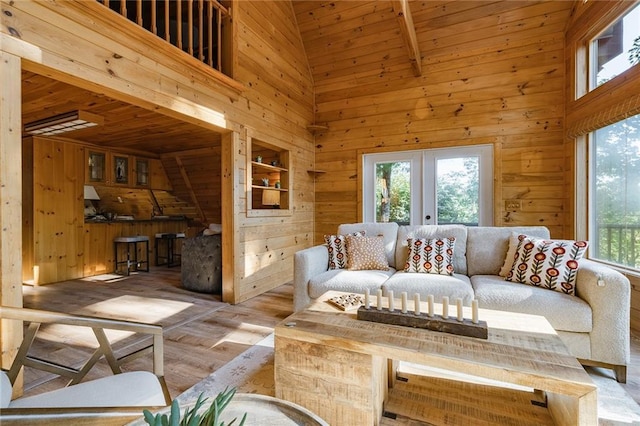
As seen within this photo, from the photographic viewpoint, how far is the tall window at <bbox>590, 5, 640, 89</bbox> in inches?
103

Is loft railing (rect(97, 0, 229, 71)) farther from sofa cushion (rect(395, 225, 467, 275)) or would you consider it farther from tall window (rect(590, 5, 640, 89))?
tall window (rect(590, 5, 640, 89))

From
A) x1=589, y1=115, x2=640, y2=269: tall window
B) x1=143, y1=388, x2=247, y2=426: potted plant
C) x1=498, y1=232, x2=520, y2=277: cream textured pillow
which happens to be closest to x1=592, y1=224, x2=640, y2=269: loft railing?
x1=589, y1=115, x2=640, y2=269: tall window

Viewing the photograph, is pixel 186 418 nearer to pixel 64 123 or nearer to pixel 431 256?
pixel 431 256

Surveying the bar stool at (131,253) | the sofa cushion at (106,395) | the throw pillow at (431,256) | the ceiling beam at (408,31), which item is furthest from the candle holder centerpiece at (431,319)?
the bar stool at (131,253)

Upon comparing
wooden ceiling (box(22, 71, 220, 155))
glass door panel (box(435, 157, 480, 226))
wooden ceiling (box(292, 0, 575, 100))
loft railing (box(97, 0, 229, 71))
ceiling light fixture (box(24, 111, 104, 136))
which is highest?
wooden ceiling (box(292, 0, 575, 100))

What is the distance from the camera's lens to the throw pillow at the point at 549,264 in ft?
6.90

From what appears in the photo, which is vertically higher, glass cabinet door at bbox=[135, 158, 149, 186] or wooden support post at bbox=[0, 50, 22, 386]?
glass cabinet door at bbox=[135, 158, 149, 186]

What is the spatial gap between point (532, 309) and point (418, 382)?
3.07 ft

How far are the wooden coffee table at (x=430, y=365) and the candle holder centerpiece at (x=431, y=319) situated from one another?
0.12 ft

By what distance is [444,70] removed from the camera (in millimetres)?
4191

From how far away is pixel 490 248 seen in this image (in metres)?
2.72

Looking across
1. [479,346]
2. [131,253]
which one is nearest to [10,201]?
[479,346]

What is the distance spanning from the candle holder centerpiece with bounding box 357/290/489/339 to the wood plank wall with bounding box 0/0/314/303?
2139 mm

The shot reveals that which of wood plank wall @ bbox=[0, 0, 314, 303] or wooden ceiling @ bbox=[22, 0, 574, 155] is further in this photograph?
wooden ceiling @ bbox=[22, 0, 574, 155]
